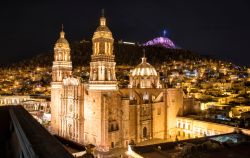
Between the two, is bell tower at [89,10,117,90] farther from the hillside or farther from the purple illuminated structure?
the purple illuminated structure

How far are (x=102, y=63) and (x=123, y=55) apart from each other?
12437 cm

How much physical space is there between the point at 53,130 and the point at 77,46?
12940cm

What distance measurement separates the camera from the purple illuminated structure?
179875 millimetres

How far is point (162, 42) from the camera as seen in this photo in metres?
181

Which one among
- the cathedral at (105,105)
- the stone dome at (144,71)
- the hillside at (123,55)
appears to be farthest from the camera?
the hillside at (123,55)

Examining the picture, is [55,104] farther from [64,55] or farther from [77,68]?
[77,68]

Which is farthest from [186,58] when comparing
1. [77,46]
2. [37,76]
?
[37,76]

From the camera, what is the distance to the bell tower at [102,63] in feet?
109

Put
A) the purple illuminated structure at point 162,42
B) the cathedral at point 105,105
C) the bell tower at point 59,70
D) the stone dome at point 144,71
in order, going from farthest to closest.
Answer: the purple illuminated structure at point 162,42 → the stone dome at point 144,71 → the bell tower at point 59,70 → the cathedral at point 105,105

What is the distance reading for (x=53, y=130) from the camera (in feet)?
142

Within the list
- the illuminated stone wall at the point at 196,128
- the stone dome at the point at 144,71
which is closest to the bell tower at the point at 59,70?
the stone dome at the point at 144,71

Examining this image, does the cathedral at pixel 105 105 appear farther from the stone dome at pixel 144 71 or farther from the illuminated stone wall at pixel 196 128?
the illuminated stone wall at pixel 196 128

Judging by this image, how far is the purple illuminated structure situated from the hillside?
5.75 metres

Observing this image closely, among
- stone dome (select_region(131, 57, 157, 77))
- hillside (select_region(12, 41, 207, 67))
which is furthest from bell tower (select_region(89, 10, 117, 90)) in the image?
hillside (select_region(12, 41, 207, 67))
